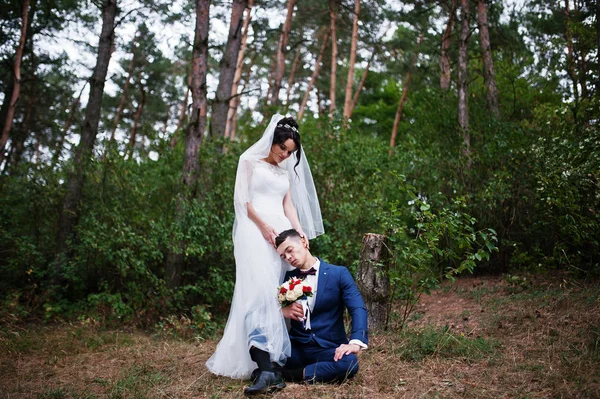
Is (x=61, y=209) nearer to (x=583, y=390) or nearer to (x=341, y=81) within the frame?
(x=583, y=390)

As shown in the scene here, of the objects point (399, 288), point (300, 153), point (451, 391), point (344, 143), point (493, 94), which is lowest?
point (451, 391)

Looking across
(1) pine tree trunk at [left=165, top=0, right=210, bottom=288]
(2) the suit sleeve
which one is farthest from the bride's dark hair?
(1) pine tree trunk at [left=165, top=0, right=210, bottom=288]

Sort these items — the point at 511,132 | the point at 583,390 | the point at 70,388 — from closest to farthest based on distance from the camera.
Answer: the point at 583,390, the point at 70,388, the point at 511,132

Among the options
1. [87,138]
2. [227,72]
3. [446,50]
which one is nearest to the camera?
[87,138]

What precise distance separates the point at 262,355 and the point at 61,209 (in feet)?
19.6

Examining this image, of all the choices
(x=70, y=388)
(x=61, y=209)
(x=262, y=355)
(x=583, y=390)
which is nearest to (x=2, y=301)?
(x=61, y=209)

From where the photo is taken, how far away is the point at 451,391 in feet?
11.5

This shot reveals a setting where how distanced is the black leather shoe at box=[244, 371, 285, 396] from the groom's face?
2.87ft

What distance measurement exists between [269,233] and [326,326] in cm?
90

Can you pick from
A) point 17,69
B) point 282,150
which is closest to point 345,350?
point 282,150

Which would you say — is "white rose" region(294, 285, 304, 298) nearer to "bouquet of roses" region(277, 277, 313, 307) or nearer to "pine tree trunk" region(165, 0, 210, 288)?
"bouquet of roses" region(277, 277, 313, 307)

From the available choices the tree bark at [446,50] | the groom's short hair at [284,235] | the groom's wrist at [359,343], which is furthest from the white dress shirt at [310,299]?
the tree bark at [446,50]

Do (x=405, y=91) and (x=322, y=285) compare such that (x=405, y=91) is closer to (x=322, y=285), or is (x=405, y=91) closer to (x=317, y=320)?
(x=322, y=285)

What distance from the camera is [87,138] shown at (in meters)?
8.16
